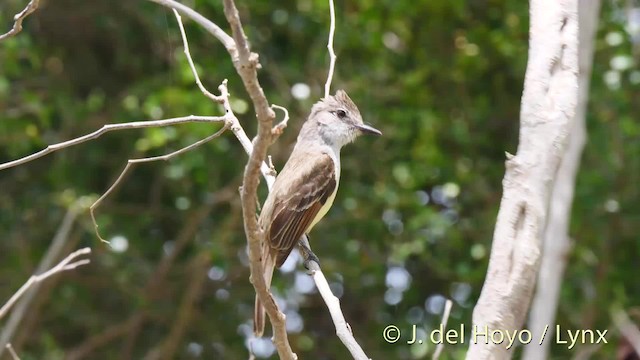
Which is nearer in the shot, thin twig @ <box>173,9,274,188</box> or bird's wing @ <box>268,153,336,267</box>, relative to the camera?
thin twig @ <box>173,9,274,188</box>

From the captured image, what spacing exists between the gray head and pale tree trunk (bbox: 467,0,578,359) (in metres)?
2.32

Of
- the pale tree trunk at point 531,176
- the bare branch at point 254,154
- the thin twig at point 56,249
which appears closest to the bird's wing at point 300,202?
the bare branch at point 254,154

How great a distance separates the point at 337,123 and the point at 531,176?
8.38 ft

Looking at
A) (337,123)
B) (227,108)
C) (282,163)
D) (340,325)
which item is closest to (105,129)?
(227,108)

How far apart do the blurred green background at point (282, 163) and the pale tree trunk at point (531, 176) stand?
3.86 m

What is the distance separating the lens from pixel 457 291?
827 cm

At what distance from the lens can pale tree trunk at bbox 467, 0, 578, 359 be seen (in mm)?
3254

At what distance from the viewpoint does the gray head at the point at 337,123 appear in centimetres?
584

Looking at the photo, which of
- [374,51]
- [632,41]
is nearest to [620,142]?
[632,41]

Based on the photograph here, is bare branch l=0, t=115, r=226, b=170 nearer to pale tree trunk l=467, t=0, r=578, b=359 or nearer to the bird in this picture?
pale tree trunk l=467, t=0, r=578, b=359

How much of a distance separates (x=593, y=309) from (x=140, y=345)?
351 centimetres

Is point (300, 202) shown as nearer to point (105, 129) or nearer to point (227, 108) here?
point (227, 108)

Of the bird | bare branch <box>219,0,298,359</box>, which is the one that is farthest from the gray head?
bare branch <box>219,0,298,359</box>

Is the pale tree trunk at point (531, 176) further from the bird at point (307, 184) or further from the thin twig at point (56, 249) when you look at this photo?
the thin twig at point (56, 249)
